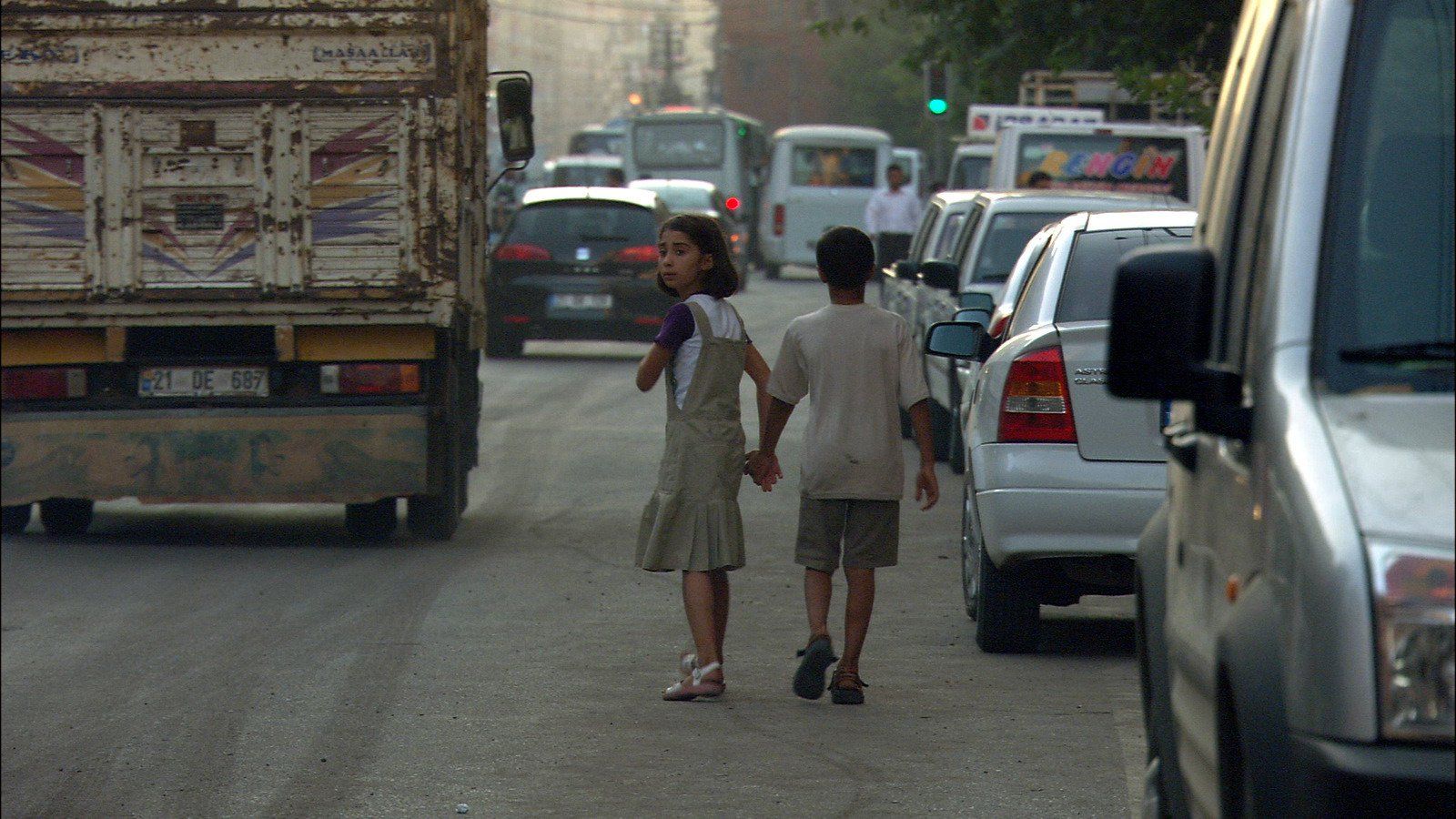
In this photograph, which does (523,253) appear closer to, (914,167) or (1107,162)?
(1107,162)

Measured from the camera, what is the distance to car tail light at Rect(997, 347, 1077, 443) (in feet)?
26.1

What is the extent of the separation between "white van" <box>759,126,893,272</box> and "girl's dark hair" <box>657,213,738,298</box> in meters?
38.5

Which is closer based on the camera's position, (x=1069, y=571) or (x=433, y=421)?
(x=1069, y=571)

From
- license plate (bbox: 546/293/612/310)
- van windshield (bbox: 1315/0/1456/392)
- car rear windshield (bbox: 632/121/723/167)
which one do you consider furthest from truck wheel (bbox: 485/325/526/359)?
car rear windshield (bbox: 632/121/723/167)

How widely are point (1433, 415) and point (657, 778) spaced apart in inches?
133

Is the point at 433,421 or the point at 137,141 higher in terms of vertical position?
the point at 137,141

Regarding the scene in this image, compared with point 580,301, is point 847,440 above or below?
above

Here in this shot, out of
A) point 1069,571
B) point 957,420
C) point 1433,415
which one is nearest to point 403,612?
point 1069,571

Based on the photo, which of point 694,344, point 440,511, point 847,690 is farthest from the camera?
point 440,511

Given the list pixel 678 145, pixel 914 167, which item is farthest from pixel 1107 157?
pixel 914 167

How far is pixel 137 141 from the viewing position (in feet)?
36.6

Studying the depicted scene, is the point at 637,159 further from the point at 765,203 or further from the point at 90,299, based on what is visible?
the point at 90,299

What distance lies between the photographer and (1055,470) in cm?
790

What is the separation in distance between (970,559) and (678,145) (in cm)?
4290
